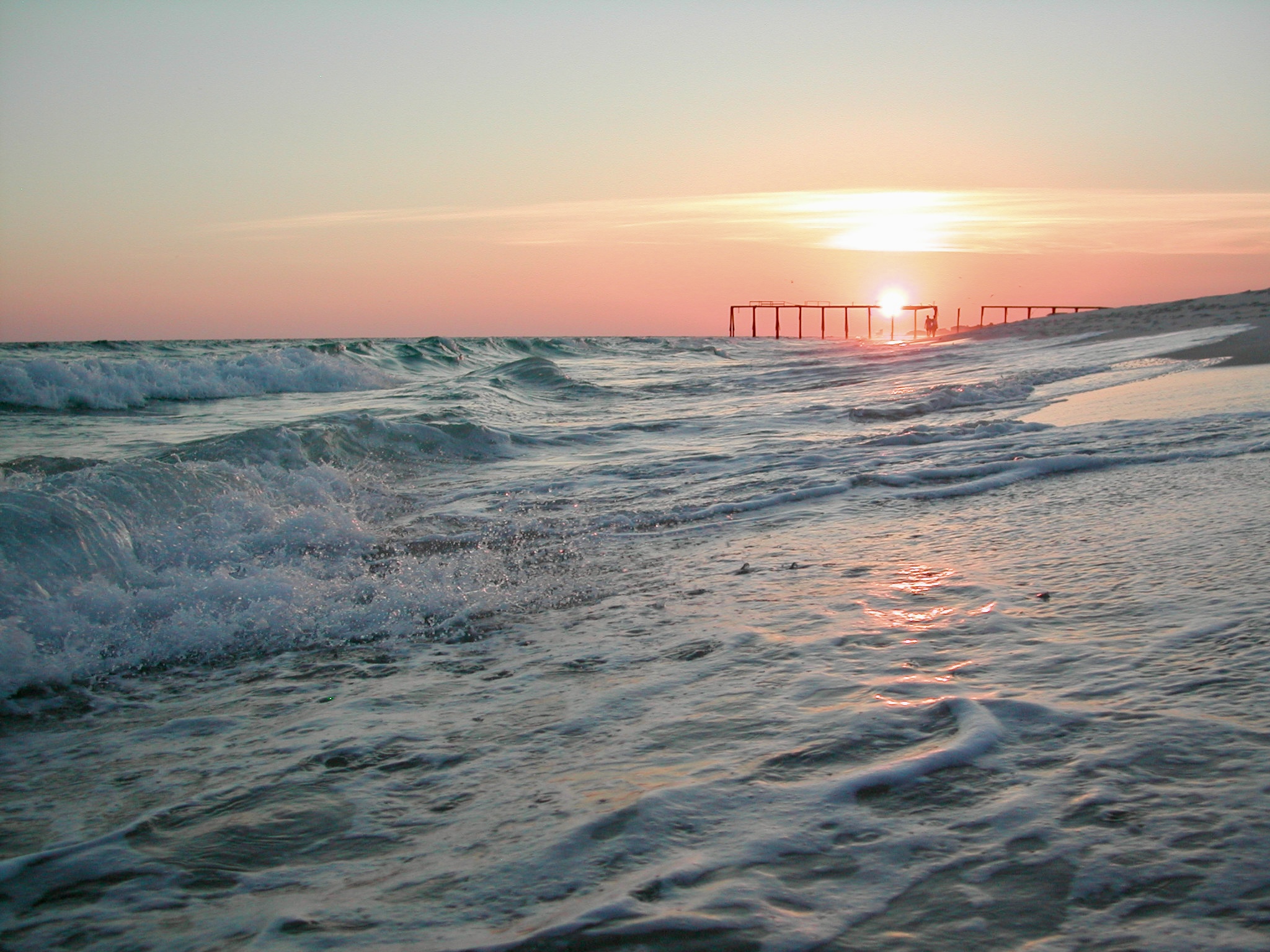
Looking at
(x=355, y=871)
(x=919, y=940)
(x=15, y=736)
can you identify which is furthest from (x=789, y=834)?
(x=15, y=736)

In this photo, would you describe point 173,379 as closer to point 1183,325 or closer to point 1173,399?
point 1173,399

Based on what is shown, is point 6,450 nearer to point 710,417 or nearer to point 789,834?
point 710,417

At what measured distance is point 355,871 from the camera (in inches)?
75.7

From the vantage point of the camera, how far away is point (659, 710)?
2.64 meters

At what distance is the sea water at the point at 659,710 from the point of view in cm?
169

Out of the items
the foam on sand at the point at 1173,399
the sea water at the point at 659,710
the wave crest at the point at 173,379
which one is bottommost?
the sea water at the point at 659,710

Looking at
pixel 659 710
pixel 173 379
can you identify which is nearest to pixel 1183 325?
pixel 659 710

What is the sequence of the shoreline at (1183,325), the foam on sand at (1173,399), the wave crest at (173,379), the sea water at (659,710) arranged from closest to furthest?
the sea water at (659,710) → the foam on sand at (1173,399) → the shoreline at (1183,325) → the wave crest at (173,379)

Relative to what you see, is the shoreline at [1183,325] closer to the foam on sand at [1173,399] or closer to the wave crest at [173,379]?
the foam on sand at [1173,399]

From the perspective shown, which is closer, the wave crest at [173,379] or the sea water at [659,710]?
the sea water at [659,710]

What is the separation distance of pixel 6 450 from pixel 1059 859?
40.3ft

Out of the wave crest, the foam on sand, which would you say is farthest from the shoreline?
the wave crest

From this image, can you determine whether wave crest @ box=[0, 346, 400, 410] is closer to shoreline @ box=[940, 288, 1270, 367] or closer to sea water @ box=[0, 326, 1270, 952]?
sea water @ box=[0, 326, 1270, 952]

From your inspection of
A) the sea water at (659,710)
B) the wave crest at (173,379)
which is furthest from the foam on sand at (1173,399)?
the wave crest at (173,379)
